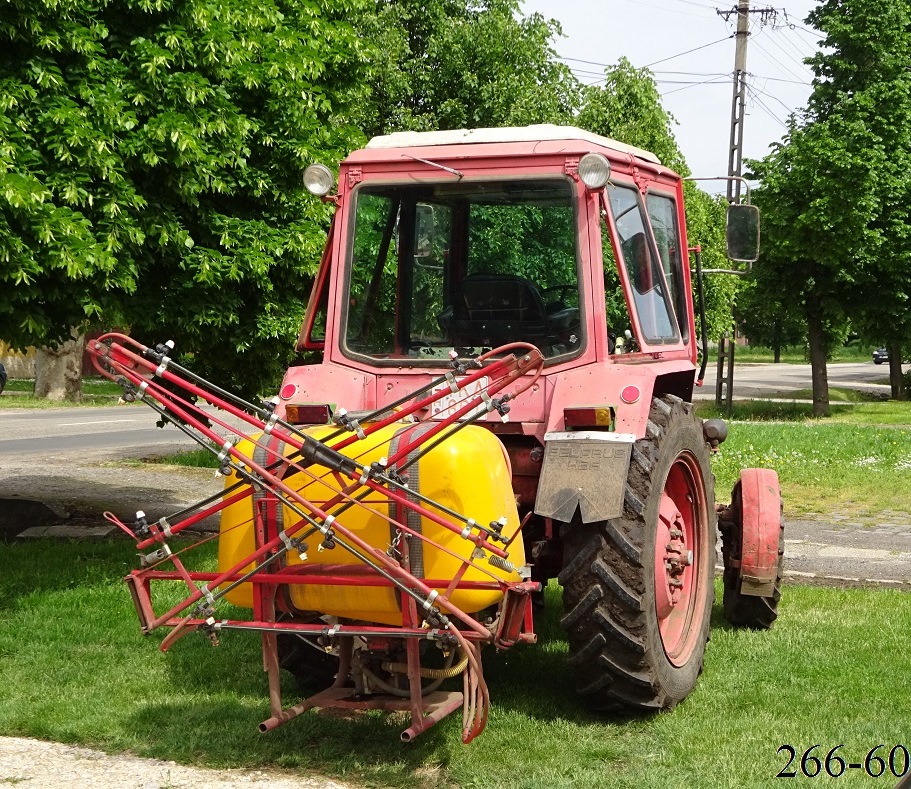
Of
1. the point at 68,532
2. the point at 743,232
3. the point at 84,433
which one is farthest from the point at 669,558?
the point at 84,433

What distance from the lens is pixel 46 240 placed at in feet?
23.7

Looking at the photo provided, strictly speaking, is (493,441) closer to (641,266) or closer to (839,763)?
(641,266)

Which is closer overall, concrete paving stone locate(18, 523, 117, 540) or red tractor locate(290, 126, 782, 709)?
red tractor locate(290, 126, 782, 709)

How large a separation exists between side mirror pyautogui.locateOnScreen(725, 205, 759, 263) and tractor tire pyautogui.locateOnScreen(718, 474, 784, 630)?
1.39 metres

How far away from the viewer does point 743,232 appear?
23.2ft

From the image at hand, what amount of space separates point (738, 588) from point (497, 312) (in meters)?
2.33

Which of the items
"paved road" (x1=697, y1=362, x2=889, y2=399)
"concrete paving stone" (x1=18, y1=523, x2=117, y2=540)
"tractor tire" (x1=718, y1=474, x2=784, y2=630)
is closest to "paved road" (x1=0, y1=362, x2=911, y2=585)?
"concrete paving stone" (x1=18, y1=523, x2=117, y2=540)

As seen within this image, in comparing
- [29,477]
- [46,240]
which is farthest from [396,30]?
[46,240]

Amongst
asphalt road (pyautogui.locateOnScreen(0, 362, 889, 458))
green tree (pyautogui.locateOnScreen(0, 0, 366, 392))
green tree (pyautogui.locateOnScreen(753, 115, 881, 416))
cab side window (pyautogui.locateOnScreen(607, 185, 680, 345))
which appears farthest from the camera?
green tree (pyautogui.locateOnScreen(753, 115, 881, 416))

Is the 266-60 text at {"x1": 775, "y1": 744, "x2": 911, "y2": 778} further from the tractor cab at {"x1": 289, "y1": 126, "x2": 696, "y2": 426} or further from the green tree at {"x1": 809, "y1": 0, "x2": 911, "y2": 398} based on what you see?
the green tree at {"x1": 809, "y1": 0, "x2": 911, "y2": 398}

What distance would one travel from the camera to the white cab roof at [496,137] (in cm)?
607

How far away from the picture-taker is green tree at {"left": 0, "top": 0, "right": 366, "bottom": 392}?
7.48m

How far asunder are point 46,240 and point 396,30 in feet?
44.4

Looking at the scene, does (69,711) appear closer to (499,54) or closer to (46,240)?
(46,240)
